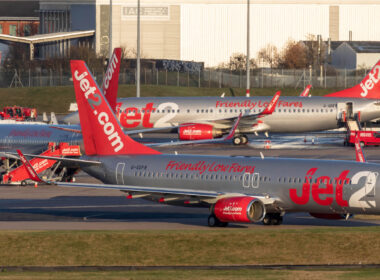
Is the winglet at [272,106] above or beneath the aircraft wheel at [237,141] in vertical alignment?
above

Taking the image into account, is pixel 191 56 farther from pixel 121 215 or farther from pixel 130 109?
pixel 121 215

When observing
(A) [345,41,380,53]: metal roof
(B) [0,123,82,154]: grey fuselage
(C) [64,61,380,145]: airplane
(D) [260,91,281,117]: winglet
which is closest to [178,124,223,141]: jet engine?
(C) [64,61,380,145]: airplane

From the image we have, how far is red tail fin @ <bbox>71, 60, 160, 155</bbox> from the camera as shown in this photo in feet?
154

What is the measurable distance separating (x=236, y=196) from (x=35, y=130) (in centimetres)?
2921

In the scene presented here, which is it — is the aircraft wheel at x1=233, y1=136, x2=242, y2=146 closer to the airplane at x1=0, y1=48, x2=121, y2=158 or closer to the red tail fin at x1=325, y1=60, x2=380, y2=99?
the red tail fin at x1=325, y1=60, x2=380, y2=99

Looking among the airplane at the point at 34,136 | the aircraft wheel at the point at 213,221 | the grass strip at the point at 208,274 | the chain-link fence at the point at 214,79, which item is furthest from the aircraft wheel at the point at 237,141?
the chain-link fence at the point at 214,79

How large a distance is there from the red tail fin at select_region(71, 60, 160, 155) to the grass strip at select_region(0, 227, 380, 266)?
9752mm

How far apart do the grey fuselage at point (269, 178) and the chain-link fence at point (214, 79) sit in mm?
100752

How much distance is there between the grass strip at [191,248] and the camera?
35.5 m

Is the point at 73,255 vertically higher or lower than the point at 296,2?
lower

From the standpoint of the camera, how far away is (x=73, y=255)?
3594cm

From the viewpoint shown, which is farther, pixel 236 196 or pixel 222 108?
pixel 222 108

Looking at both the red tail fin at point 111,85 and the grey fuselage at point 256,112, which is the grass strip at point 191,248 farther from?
the grey fuselage at point 256,112

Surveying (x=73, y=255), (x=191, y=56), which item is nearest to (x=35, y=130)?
(x=73, y=255)
